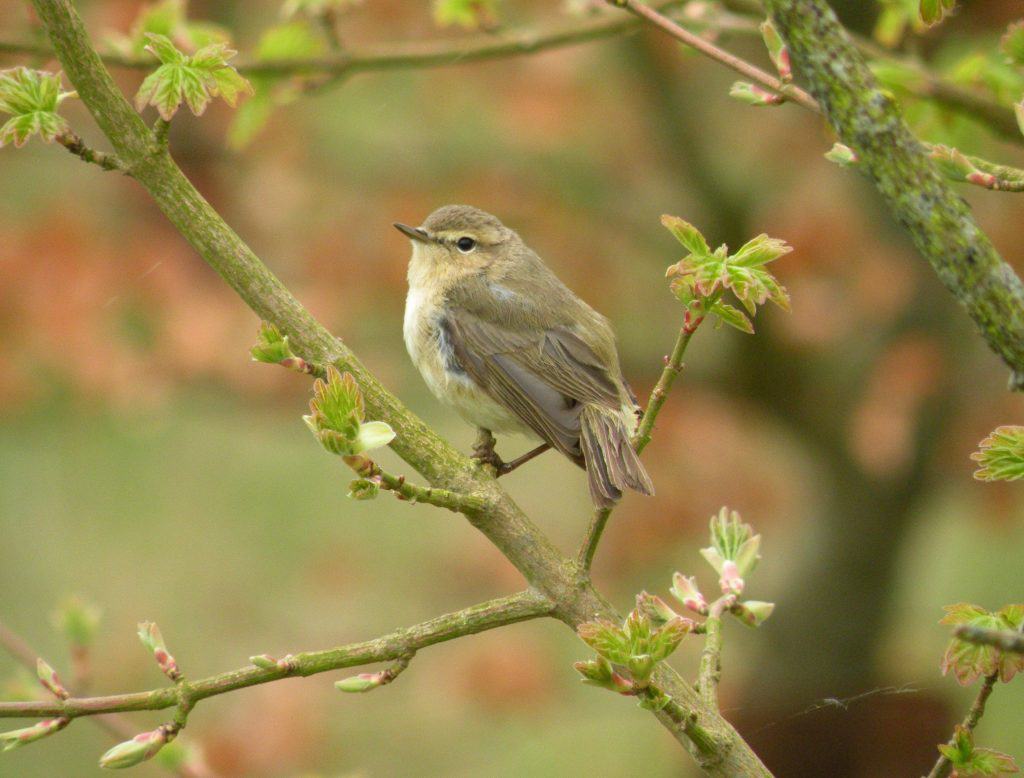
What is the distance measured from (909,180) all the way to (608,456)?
66.2 inches

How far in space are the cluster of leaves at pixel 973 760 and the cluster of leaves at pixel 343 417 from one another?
38.2 inches

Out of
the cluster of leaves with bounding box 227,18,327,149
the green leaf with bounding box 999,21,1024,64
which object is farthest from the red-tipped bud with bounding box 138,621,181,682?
the cluster of leaves with bounding box 227,18,327,149

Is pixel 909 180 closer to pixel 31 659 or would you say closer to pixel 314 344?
pixel 314 344

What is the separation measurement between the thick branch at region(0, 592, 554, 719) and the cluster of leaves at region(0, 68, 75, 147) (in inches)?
35.9

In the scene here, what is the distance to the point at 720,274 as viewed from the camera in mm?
1780

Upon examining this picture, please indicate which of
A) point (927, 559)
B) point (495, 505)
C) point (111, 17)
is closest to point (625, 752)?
point (927, 559)

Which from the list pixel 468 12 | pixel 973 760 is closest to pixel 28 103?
pixel 468 12

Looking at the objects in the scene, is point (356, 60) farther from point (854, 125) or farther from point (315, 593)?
point (315, 593)

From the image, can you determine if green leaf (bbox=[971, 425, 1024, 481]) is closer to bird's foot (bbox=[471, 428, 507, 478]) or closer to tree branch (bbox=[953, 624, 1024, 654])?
tree branch (bbox=[953, 624, 1024, 654])

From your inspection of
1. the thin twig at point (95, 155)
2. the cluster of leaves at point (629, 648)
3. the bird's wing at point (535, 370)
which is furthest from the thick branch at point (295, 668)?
the bird's wing at point (535, 370)

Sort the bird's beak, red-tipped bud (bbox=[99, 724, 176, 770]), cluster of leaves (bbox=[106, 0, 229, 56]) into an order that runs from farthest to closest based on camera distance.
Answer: the bird's beak < cluster of leaves (bbox=[106, 0, 229, 56]) < red-tipped bud (bbox=[99, 724, 176, 770])

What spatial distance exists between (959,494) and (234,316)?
4.29m

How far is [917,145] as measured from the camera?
1.56 m

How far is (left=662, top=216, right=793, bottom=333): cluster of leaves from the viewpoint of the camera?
1.79m
